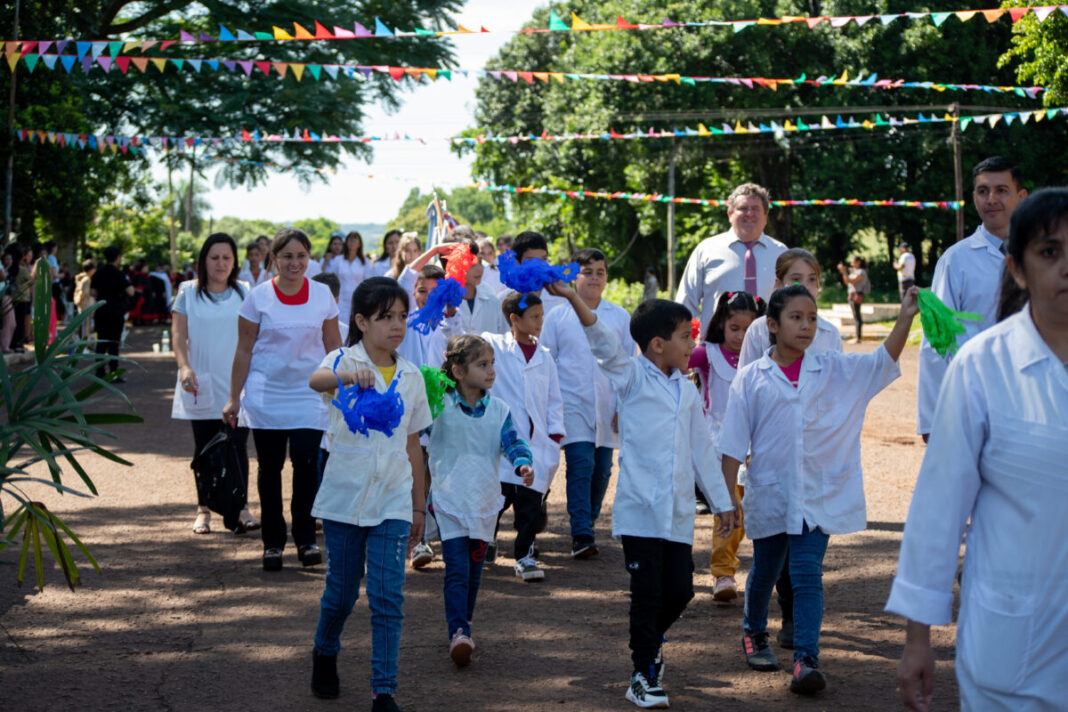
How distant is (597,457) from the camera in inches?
308

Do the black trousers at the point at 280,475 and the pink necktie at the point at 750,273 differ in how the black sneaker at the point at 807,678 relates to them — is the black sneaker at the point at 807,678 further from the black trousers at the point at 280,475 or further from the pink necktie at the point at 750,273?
the black trousers at the point at 280,475

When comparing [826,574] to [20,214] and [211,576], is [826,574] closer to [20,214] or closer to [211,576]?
[211,576]

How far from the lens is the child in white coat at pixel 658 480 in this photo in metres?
4.73

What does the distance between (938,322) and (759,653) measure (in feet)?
6.84

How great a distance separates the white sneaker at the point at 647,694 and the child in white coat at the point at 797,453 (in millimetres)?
588

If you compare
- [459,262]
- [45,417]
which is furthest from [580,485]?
[45,417]

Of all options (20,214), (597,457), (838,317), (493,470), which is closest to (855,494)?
(493,470)

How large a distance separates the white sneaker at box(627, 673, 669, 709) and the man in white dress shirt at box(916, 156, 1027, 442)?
6.32 ft

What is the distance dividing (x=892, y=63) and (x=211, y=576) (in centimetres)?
3149

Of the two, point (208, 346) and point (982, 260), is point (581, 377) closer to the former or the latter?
point (208, 346)

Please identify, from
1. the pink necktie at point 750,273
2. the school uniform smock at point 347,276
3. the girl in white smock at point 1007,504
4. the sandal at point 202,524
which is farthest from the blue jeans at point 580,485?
the school uniform smock at point 347,276

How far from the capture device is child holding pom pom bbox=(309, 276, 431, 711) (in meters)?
4.63

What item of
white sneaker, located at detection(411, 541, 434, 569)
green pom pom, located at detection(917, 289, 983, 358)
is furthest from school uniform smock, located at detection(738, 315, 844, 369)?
white sneaker, located at detection(411, 541, 434, 569)

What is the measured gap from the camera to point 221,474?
716cm
